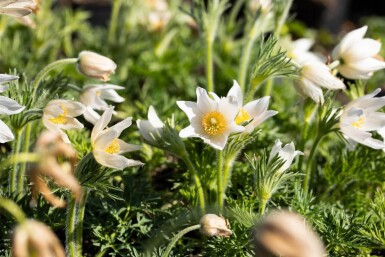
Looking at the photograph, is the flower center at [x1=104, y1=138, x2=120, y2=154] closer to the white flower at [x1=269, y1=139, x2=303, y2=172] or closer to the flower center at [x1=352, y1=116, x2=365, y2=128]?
the white flower at [x1=269, y1=139, x2=303, y2=172]

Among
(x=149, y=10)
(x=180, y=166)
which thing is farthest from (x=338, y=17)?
(x=180, y=166)

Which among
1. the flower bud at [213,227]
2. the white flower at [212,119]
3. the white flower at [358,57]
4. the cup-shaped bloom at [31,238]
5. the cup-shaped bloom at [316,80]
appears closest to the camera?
the cup-shaped bloom at [31,238]

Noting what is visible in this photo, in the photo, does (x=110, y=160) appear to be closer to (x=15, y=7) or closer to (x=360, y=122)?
(x=15, y=7)

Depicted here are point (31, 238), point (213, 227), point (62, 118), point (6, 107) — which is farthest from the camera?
point (62, 118)

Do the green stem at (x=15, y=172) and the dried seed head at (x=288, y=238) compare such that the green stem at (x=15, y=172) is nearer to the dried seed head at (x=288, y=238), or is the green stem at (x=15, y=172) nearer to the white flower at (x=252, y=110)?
the white flower at (x=252, y=110)

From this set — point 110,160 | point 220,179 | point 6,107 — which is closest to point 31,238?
point 110,160

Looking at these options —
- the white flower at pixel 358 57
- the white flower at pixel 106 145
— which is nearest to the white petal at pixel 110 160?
the white flower at pixel 106 145
